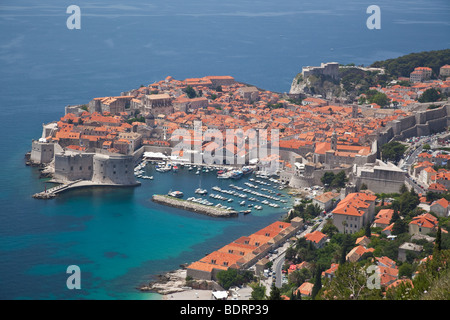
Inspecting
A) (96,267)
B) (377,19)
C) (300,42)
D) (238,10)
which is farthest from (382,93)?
(238,10)

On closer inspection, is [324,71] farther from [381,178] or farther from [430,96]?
[381,178]

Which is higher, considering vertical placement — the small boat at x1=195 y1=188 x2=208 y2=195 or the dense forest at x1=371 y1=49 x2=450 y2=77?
the dense forest at x1=371 y1=49 x2=450 y2=77

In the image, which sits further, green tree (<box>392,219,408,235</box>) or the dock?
the dock

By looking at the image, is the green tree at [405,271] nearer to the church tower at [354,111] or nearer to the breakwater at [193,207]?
the breakwater at [193,207]

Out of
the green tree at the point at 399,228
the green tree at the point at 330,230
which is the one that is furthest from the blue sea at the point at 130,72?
the green tree at the point at 399,228

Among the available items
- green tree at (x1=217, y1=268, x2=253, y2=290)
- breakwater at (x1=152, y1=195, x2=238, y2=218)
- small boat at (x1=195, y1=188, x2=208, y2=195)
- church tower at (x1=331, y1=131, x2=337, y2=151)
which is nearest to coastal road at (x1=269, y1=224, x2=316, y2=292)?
green tree at (x1=217, y1=268, x2=253, y2=290)

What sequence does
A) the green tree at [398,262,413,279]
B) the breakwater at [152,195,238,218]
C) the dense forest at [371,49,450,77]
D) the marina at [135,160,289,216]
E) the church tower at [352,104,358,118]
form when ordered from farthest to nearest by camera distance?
the dense forest at [371,49,450,77]
the church tower at [352,104,358,118]
the marina at [135,160,289,216]
the breakwater at [152,195,238,218]
the green tree at [398,262,413,279]

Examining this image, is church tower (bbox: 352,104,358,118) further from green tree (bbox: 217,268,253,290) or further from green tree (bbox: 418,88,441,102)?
green tree (bbox: 217,268,253,290)
